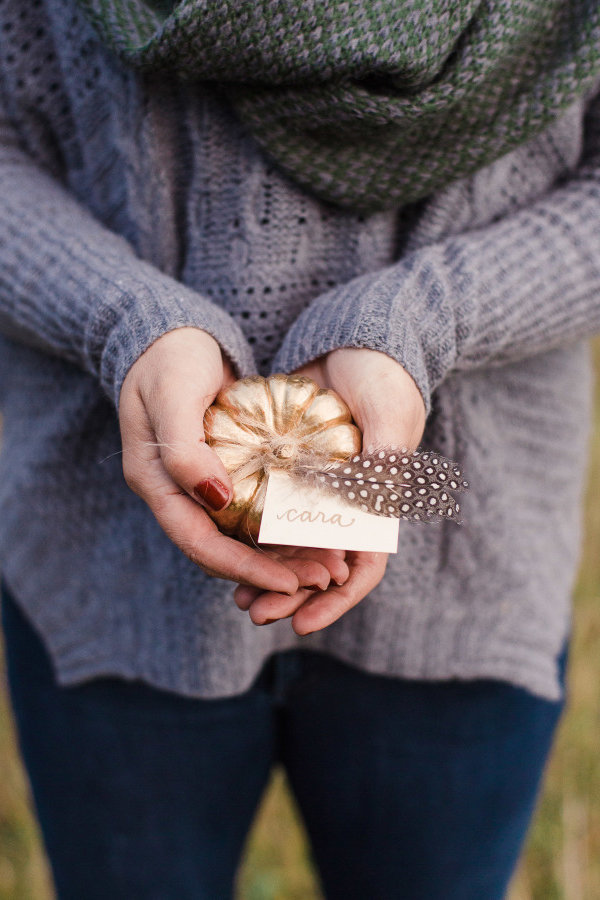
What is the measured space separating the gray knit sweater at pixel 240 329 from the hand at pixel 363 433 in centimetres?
2

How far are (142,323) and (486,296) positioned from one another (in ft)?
1.19

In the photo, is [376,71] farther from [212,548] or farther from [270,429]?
[212,548]

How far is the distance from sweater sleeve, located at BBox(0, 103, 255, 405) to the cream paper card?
162 mm

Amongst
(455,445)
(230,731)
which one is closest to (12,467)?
(230,731)

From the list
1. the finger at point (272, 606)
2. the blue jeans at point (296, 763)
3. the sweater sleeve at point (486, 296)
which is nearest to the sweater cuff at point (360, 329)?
the sweater sleeve at point (486, 296)

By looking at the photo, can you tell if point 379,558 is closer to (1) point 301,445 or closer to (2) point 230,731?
(1) point 301,445

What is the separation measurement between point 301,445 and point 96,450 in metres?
0.36

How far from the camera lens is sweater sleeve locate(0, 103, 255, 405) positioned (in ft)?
2.35

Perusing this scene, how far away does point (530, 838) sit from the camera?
1734 mm

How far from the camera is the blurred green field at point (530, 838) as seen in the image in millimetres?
1656

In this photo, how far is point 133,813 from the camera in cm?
102

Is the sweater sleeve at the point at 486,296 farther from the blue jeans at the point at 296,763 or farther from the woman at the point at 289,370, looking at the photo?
the blue jeans at the point at 296,763

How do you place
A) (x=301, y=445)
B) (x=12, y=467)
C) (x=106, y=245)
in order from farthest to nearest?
1. (x=12, y=467)
2. (x=106, y=245)
3. (x=301, y=445)

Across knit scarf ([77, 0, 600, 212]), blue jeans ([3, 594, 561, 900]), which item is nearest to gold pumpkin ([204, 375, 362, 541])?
knit scarf ([77, 0, 600, 212])
